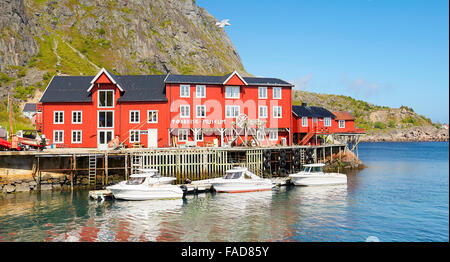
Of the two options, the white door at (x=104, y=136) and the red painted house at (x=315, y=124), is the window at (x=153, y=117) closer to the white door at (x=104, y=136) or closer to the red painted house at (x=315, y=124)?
the white door at (x=104, y=136)

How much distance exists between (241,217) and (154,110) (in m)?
24.4

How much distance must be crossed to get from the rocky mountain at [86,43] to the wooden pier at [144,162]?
54.7 metres

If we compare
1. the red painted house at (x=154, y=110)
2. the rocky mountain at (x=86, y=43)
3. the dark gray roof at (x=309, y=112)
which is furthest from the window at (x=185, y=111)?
the rocky mountain at (x=86, y=43)

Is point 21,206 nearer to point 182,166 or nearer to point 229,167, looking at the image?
point 182,166

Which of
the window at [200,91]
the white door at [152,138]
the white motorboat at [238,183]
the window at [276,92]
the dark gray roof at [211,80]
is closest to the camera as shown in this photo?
the white motorboat at [238,183]

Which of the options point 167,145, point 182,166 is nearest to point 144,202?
point 182,166

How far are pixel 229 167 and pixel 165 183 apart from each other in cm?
1017

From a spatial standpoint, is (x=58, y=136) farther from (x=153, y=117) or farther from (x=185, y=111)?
(x=185, y=111)

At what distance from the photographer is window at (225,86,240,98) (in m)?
46.2

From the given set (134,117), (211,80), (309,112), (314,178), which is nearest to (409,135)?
(309,112)

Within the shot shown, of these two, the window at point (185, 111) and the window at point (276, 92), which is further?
the window at point (276, 92)

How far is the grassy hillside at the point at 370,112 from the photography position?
16938 cm

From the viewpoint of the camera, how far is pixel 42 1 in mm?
154000
